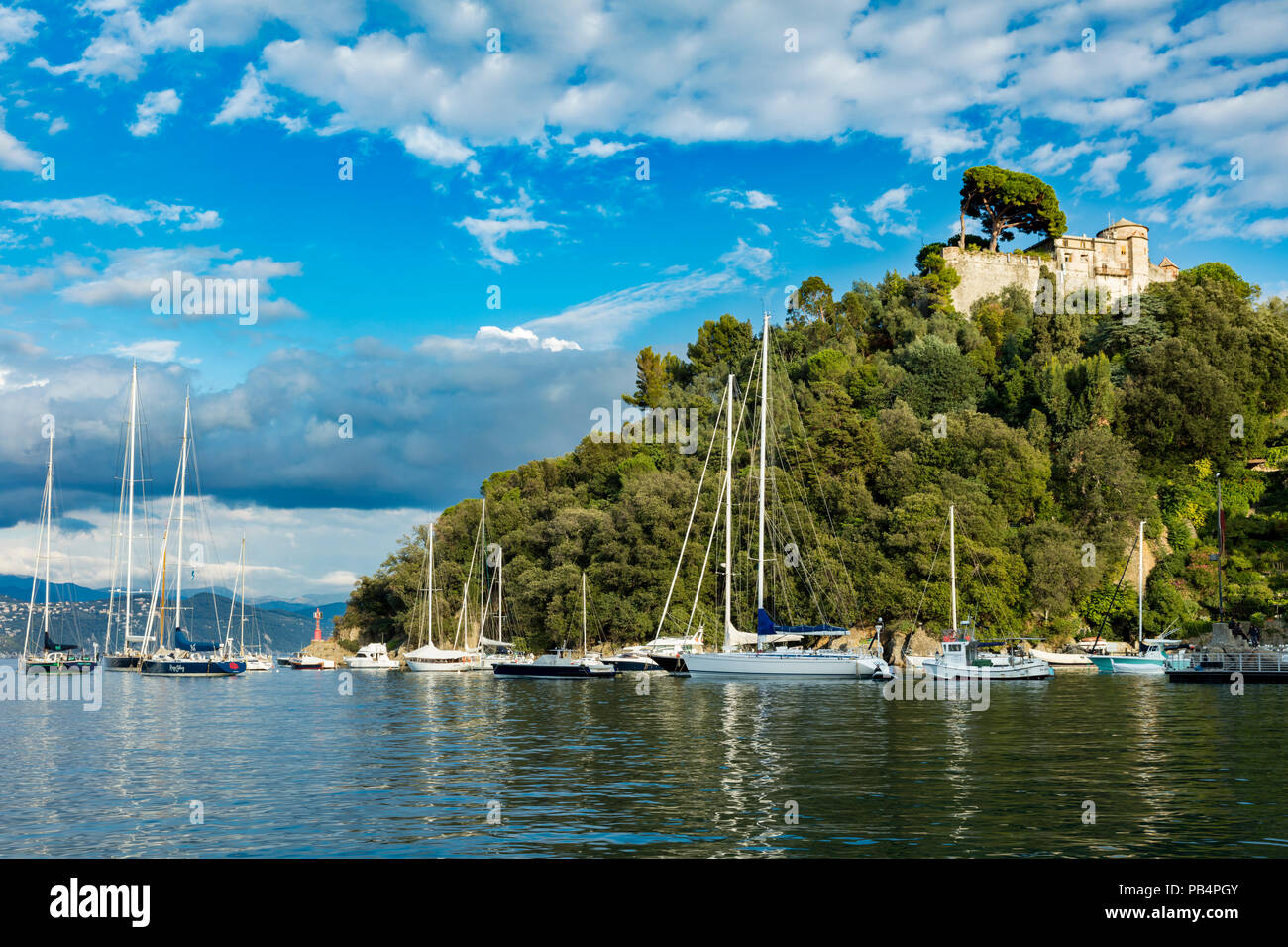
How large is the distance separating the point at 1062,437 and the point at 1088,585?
1336 cm

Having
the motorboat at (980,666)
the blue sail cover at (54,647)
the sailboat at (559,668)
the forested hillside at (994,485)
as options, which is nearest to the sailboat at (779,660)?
the motorboat at (980,666)

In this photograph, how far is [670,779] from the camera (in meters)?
22.3

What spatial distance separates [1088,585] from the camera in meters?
73.4

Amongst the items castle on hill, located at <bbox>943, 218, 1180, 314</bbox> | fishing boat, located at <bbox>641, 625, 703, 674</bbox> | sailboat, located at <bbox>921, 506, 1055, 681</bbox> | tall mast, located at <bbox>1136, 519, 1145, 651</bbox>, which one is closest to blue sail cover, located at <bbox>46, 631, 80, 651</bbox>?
fishing boat, located at <bbox>641, 625, 703, 674</bbox>

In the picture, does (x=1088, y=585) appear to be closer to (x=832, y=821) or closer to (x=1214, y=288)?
(x=1214, y=288)

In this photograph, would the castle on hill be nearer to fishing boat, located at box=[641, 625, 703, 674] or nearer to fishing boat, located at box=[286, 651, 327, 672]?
fishing boat, located at box=[641, 625, 703, 674]

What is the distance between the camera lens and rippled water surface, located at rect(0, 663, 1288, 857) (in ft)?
53.3

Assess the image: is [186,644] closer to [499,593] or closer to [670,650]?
[499,593]

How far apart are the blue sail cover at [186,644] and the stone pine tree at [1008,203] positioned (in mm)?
82696

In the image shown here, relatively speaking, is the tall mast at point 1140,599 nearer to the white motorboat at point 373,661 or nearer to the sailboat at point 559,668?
the sailboat at point 559,668

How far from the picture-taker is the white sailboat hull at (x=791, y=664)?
52.9 metres

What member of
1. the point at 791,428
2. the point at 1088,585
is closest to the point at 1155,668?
the point at 1088,585

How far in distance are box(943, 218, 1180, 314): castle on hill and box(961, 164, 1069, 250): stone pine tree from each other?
104 inches
